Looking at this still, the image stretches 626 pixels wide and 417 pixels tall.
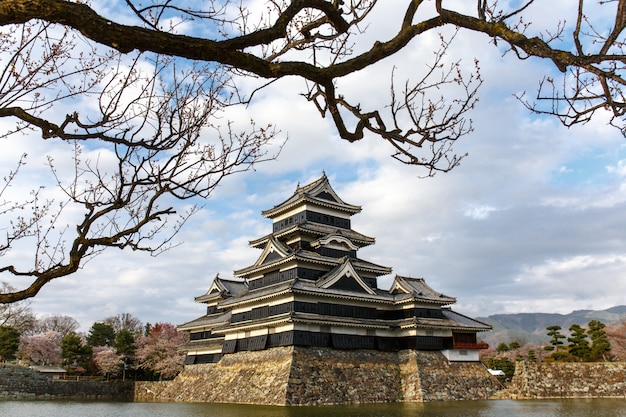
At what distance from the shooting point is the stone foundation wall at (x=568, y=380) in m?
27.2

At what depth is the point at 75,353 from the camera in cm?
5084

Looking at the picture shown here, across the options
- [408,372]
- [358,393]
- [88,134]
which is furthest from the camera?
[408,372]

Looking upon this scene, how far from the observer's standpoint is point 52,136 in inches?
212

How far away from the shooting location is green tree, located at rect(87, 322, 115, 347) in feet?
191

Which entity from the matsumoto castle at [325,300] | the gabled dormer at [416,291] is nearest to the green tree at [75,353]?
the matsumoto castle at [325,300]

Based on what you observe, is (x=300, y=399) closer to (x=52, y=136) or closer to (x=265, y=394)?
(x=265, y=394)

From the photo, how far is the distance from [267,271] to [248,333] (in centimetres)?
418

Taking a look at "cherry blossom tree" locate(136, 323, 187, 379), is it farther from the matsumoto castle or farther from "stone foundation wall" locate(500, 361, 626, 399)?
"stone foundation wall" locate(500, 361, 626, 399)

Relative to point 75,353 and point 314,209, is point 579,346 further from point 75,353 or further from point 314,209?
point 75,353

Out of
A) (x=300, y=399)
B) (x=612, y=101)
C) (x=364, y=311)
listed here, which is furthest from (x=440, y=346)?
(x=612, y=101)

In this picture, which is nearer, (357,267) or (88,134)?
(88,134)

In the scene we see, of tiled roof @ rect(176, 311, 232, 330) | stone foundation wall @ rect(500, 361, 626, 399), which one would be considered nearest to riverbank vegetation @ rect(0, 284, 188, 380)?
tiled roof @ rect(176, 311, 232, 330)

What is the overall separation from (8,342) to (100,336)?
10.9m

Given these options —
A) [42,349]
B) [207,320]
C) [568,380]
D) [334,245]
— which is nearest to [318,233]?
[334,245]
